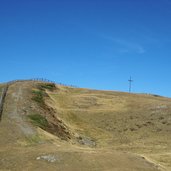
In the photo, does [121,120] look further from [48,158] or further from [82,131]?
[48,158]

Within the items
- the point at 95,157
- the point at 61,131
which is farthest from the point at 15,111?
the point at 95,157

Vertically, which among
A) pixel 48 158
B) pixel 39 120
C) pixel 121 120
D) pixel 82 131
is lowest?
pixel 48 158

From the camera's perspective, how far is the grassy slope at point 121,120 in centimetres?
4197

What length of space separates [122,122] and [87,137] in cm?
778

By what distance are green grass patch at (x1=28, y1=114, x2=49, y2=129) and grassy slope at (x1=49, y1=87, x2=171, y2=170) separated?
706 cm

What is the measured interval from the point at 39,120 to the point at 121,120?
16559 millimetres

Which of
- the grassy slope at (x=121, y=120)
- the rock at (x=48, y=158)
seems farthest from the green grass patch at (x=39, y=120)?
the rock at (x=48, y=158)

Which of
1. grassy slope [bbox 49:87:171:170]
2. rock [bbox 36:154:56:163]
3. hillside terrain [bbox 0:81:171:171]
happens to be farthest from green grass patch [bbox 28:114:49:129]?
rock [bbox 36:154:56:163]

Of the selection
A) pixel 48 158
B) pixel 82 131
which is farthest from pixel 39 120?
pixel 48 158

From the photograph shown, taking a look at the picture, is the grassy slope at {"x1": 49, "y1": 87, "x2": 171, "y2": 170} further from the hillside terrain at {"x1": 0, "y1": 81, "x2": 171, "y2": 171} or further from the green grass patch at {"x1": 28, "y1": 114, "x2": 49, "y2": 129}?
the green grass patch at {"x1": 28, "y1": 114, "x2": 49, "y2": 129}

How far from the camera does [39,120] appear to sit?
38.9 meters

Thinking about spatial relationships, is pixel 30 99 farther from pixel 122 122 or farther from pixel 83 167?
pixel 83 167

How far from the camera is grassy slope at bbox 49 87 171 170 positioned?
138 ft

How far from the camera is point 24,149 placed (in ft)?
85.0
